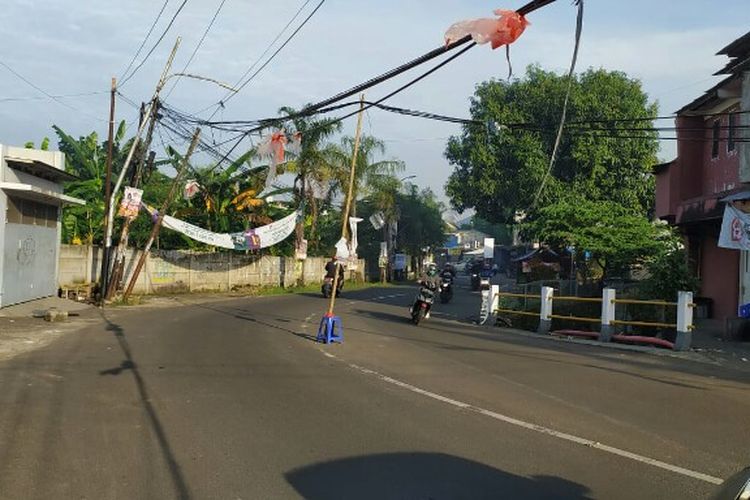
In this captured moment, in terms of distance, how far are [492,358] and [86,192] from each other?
76.2 feet

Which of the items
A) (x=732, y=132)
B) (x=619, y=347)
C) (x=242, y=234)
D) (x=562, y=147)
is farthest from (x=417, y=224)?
(x=619, y=347)

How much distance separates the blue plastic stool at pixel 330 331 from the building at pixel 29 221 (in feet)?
31.9

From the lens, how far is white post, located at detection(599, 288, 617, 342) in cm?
1555

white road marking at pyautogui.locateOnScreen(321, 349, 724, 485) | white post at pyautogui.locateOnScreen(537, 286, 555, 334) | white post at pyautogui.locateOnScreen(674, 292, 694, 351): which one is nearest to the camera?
white road marking at pyautogui.locateOnScreen(321, 349, 724, 485)

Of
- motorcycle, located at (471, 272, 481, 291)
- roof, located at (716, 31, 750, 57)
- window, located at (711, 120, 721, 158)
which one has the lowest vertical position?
motorcycle, located at (471, 272, 481, 291)

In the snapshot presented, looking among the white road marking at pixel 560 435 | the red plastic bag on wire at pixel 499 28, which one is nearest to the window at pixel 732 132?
the red plastic bag on wire at pixel 499 28

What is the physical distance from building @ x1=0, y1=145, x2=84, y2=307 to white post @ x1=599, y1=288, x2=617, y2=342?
1506cm

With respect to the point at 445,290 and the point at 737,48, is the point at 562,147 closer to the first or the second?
the point at 445,290

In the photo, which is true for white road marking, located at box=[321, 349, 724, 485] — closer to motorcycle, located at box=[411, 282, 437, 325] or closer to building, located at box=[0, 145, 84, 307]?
motorcycle, located at box=[411, 282, 437, 325]

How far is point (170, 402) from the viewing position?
8219 mm

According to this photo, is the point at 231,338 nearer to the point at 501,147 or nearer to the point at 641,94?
the point at 501,147

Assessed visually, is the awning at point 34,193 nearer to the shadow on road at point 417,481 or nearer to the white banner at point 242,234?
the white banner at point 242,234

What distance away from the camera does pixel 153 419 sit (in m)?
7.36

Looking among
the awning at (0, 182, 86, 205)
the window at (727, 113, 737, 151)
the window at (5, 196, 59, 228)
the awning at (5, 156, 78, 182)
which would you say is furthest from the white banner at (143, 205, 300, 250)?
the window at (727, 113, 737, 151)
